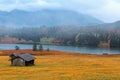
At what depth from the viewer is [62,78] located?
204ft

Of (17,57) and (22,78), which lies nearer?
(22,78)

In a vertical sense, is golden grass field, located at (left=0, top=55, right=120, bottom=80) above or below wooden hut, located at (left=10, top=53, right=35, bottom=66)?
below

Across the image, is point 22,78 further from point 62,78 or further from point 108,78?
point 108,78

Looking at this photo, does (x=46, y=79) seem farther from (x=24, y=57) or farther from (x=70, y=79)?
(x=24, y=57)

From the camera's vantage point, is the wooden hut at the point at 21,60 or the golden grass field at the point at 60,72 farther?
the wooden hut at the point at 21,60

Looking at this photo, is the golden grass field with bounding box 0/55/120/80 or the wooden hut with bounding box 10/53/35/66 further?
Result: the wooden hut with bounding box 10/53/35/66

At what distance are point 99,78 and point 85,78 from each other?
287 centimetres

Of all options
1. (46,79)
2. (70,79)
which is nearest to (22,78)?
(46,79)

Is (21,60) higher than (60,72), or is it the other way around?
(21,60)

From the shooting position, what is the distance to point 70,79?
60.3 meters

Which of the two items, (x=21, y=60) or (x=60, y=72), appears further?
(x=21, y=60)

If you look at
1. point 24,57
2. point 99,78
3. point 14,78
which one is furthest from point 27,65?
point 99,78

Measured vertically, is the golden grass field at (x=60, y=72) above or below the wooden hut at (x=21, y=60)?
below

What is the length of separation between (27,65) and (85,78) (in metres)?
36.7
